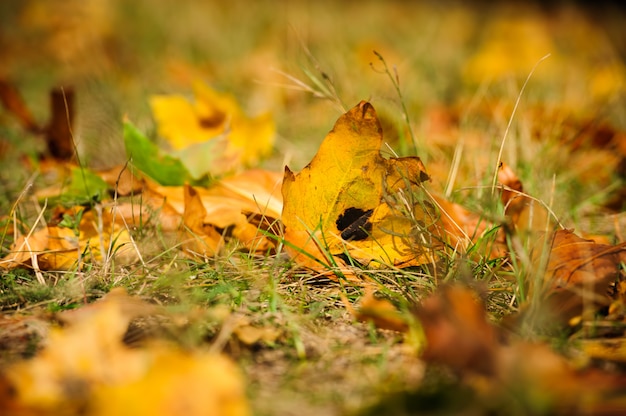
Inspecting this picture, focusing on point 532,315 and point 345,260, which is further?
point 345,260

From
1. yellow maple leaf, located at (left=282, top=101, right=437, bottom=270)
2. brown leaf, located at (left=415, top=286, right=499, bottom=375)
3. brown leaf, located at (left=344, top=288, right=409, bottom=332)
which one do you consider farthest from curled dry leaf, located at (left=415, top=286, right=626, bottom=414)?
yellow maple leaf, located at (left=282, top=101, right=437, bottom=270)

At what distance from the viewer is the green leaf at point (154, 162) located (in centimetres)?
110

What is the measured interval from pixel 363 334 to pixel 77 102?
1.75 meters

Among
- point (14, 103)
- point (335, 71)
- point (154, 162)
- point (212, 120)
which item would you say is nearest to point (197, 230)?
point (154, 162)

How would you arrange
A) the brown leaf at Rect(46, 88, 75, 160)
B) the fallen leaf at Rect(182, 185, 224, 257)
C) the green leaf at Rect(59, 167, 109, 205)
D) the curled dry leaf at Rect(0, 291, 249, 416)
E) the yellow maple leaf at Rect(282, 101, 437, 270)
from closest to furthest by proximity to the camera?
1. the curled dry leaf at Rect(0, 291, 249, 416)
2. the yellow maple leaf at Rect(282, 101, 437, 270)
3. the fallen leaf at Rect(182, 185, 224, 257)
4. the green leaf at Rect(59, 167, 109, 205)
5. the brown leaf at Rect(46, 88, 75, 160)

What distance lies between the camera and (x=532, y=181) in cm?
125

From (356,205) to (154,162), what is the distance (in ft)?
1.47

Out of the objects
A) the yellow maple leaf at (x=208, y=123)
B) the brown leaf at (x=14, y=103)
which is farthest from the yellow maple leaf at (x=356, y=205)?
the brown leaf at (x=14, y=103)

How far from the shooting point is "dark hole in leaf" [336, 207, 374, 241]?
2.91 ft

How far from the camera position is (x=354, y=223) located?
0.89 m

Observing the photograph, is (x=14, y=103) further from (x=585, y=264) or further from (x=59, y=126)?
(x=585, y=264)

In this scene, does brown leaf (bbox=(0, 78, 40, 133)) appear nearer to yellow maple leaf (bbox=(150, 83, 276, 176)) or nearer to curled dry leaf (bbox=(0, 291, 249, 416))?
yellow maple leaf (bbox=(150, 83, 276, 176))

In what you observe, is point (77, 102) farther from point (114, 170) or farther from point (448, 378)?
point (448, 378)

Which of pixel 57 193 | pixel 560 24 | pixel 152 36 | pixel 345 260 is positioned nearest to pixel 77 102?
pixel 57 193
